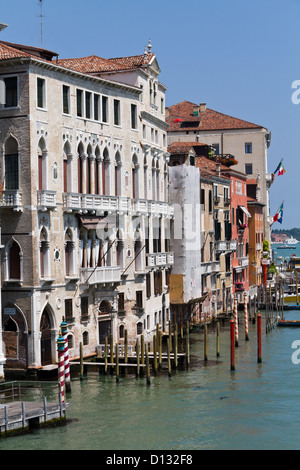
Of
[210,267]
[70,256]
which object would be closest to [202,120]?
[210,267]

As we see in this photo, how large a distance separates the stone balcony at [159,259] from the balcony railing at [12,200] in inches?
359

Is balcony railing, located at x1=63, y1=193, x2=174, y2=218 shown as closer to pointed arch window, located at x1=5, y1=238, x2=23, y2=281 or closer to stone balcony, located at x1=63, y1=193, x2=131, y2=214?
stone balcony, located at x1=63, y1=193, x2=131, y2=214

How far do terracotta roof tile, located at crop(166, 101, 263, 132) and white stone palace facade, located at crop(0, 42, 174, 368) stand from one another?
1032 inches

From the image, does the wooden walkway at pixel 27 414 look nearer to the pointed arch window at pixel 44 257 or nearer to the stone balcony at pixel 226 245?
the pointed arch window at pixel 44 257

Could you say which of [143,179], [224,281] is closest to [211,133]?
[224,281]

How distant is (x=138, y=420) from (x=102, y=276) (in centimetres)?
920

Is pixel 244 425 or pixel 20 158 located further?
pixel 20 158

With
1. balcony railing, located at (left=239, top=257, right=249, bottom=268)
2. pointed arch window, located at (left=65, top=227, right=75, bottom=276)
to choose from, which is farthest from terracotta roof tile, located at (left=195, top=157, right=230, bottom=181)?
pointed arch window, located at (left=65, top=227, right=75, bottom=276)

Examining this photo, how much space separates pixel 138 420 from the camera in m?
22.0

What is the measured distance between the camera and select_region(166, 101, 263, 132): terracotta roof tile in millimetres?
62688

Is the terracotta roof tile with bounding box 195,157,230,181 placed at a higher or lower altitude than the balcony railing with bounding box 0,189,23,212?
higher

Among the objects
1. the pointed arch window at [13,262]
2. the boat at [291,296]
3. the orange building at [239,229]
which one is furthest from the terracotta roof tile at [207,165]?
the pointed arch window at [13,262]

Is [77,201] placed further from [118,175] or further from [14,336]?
[14,336]
